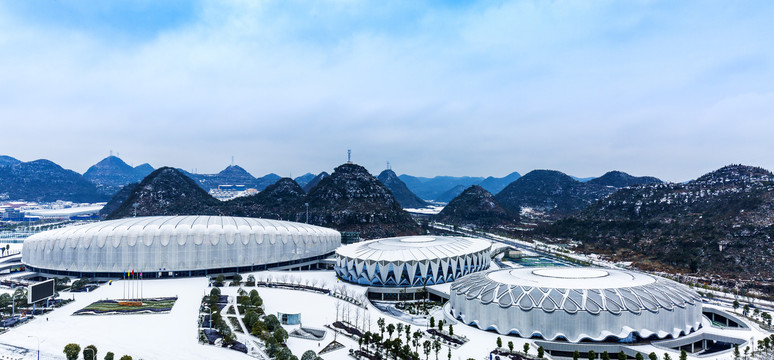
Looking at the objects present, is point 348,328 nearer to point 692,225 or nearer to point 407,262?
point 407,262

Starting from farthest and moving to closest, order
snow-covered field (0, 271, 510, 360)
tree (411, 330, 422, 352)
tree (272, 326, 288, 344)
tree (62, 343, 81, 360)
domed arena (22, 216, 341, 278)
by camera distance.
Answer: domed arena (22, 216, 341, 278), tree (411, 330, 422, 352), tree (272, 326, 288, 344), snow-covered field (0, 271, 510, 360), tree (62, 343, 81, 360)

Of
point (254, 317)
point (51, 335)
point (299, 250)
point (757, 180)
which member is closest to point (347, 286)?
point (299, 250)

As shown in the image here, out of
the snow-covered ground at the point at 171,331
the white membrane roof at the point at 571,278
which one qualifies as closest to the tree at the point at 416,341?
the snow-covered ground at the point at 171,331

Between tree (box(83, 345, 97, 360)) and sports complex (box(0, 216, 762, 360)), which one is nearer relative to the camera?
tree (box(83, 345, 97, 360))

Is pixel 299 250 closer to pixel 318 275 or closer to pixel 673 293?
pixel 318 275

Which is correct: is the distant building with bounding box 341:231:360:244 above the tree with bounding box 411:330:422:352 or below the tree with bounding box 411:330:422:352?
above

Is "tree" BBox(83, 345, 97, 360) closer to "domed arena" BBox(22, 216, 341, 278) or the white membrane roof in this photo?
"domed arena" BBox(22, 216, 341, 278)

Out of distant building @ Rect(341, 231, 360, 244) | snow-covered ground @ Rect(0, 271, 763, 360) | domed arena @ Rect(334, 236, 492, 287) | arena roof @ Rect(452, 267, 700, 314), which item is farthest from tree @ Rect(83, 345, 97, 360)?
distant building @ Rect(341, 231, 360, 244)
